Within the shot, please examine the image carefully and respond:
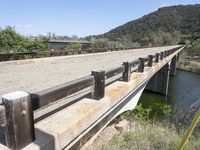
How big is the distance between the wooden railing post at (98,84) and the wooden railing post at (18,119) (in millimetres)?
1828

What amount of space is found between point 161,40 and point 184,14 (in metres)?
70.9

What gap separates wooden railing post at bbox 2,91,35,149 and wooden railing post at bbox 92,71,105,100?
1.83 meters

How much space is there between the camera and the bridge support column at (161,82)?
2681 centimetres

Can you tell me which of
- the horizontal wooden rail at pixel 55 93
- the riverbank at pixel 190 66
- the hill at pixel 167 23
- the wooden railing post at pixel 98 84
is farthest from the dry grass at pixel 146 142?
the hill at pixel 167 23

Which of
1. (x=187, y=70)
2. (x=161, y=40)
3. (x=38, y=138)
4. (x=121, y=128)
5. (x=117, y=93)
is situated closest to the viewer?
(x=38, y=138)

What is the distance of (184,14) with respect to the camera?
166500 mm

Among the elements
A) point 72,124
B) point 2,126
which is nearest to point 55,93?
point 72,124

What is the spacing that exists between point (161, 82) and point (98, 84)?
24.1 metres

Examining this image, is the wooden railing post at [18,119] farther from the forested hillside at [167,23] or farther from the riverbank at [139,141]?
the forested hillside at [167,23]

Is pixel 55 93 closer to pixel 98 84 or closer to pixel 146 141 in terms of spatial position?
pixel 98 84

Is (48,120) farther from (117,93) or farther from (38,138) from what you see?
(117,93)

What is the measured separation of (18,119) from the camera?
2.24 metres

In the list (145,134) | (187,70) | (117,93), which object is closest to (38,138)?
(117,93)

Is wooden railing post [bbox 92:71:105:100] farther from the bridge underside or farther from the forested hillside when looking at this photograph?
the forested hillside
